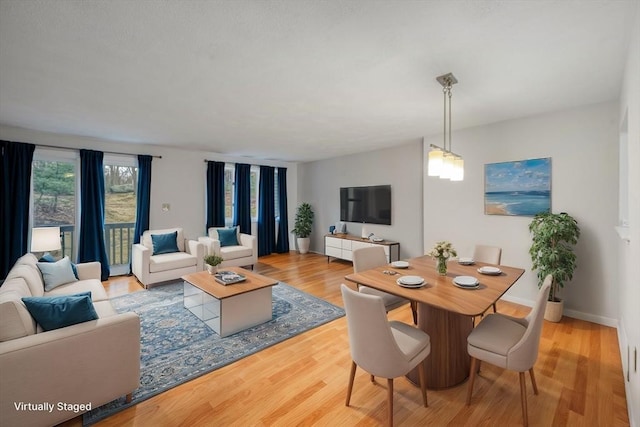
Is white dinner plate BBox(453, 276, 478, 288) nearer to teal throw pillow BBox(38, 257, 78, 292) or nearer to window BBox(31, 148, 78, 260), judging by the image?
teal throw pillow BBox(38, 257, 78, 292)

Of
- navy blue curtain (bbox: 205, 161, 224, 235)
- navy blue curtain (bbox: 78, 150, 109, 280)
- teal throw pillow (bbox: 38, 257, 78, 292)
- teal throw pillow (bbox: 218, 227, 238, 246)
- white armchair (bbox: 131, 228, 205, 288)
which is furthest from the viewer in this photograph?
navy blue curtain (bbox: 205, 161, 224, 235)

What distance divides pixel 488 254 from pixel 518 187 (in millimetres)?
1126

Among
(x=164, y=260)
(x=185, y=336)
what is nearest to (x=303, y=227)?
(x=164, y=260)

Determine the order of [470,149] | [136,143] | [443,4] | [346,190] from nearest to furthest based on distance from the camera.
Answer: [443,4] < [470,149] < [136,143] < [346,190]

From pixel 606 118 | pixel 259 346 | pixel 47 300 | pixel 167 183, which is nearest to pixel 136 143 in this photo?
pixel 167 183

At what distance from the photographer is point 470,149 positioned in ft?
13.1

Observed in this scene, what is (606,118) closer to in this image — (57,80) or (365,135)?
(365,135)

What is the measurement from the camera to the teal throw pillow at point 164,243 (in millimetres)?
4766

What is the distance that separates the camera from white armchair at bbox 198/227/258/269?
5023mm

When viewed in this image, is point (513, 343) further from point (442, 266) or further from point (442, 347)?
point (442, 266)

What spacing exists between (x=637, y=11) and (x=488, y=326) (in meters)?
2.04

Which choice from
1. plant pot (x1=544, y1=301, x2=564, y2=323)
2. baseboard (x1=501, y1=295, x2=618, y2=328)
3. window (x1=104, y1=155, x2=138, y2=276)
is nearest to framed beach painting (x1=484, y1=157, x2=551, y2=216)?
plant pot (x1=544, y1=301, x2=564, y2=323)

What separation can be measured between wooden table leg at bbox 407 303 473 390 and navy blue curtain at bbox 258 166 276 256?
5.28 meters

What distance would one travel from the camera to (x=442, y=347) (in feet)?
6.74
